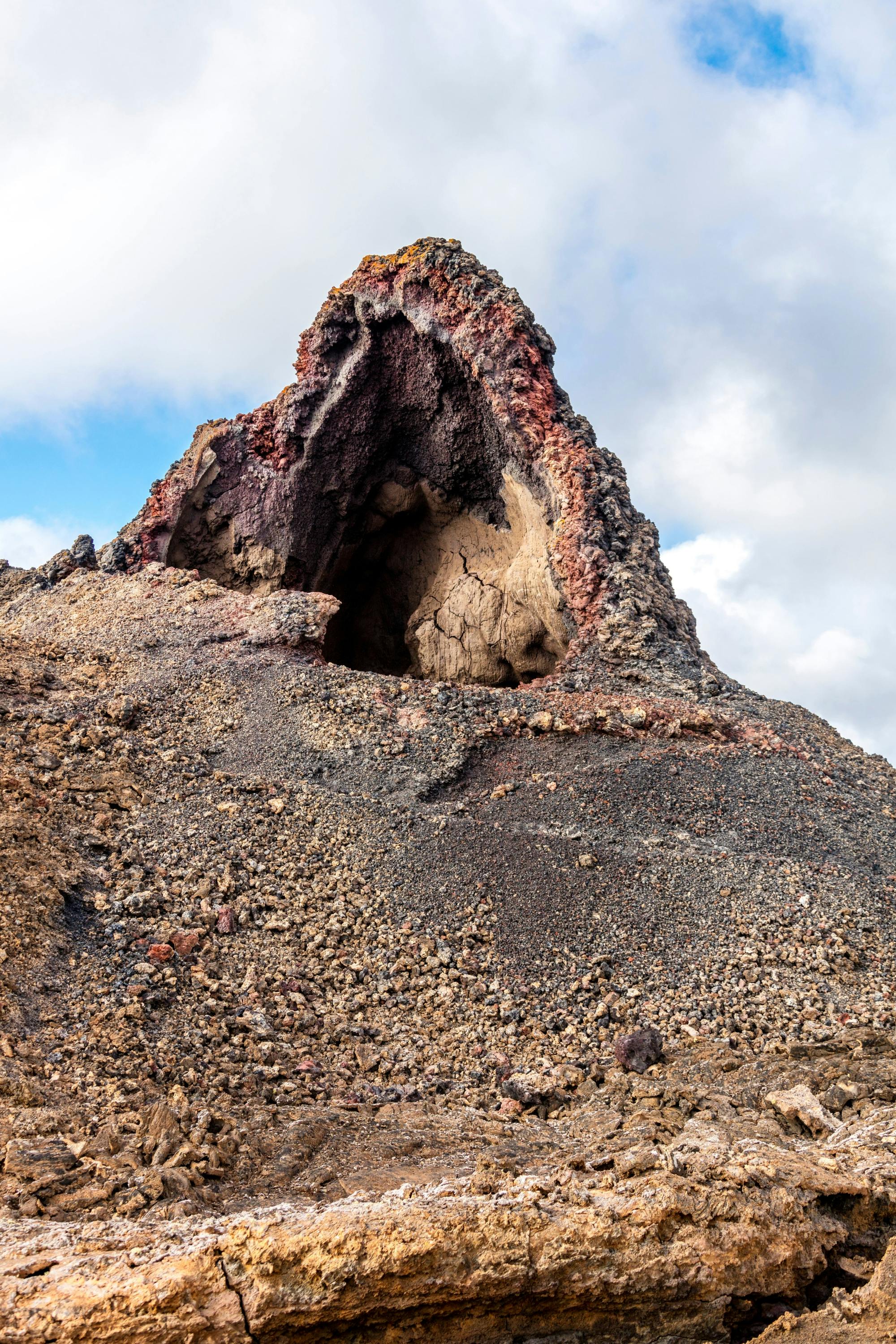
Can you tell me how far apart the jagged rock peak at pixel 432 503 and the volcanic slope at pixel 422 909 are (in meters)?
0.08

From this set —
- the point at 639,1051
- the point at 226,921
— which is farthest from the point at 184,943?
the point at 639,1051

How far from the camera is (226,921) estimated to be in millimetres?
8000

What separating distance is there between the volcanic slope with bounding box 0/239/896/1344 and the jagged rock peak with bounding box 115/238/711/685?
0.08 m

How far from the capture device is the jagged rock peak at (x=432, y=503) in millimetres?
14328

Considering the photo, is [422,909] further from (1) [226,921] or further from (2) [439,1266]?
(2) [439,1266]

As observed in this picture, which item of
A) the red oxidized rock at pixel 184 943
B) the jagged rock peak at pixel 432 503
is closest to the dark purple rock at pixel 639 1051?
the red oxidized rock at pixel 184 943

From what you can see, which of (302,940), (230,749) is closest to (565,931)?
(302,940)

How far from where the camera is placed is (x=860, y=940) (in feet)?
28.1

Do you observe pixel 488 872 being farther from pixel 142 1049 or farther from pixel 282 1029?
pixel 142 1049

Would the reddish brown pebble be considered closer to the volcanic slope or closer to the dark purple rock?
the volcanic slope

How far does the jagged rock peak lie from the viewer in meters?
14.3

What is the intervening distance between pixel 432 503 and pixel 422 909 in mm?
10126

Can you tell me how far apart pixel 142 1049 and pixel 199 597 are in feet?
31.1

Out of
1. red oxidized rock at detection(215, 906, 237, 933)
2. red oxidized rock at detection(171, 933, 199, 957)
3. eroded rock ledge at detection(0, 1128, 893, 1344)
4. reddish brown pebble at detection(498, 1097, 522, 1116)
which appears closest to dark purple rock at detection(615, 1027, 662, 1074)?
reddish brown pebble at detection(498, 1097, 522, 1116)
